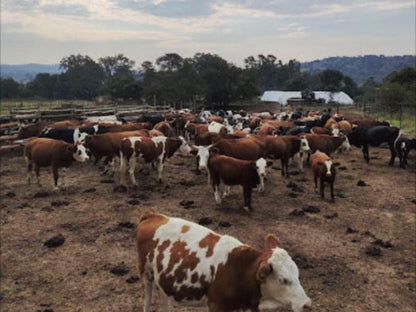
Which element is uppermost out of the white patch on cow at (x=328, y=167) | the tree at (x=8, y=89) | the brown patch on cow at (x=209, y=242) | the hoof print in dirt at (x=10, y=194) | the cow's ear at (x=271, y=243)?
the tree at (x=8, y=89)

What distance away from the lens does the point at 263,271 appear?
3.79 meters

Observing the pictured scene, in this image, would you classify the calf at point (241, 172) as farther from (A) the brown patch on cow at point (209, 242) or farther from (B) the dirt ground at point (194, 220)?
(A) the brown patch on cow at point (209, 242)

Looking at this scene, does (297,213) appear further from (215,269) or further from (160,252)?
(215,269)

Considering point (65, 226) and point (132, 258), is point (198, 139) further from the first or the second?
point (132, 258)

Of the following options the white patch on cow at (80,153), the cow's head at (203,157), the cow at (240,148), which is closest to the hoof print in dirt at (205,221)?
the cow's head at (203,157)

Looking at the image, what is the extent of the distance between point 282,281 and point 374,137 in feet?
54.9

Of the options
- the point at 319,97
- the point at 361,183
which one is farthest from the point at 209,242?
the point at 319,97

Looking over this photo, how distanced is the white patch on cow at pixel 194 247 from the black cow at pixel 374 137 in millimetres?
15539

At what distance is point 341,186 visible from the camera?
46.8 feet

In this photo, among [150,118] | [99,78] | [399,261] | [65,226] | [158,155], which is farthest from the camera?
[99,78]

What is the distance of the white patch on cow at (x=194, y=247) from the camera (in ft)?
14.3

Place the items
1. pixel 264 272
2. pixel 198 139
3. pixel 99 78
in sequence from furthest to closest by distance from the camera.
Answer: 1. pixel 99 78
2. pixel 198 139
3. pixel 264 272

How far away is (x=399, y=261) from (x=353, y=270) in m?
1.25

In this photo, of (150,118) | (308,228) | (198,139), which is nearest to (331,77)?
(150,118)
